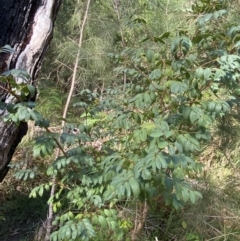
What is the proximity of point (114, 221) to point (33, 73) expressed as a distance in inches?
41.5

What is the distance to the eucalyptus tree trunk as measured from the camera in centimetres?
231

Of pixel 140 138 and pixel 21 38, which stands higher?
pixel 21 38

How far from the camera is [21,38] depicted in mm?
2400

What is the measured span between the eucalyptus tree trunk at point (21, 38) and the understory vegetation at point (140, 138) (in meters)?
0.20

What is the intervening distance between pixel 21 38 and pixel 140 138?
41.0 inches

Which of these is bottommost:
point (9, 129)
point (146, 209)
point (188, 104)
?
point (146, 209)

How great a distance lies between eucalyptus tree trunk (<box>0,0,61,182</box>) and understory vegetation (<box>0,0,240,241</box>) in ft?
0.65

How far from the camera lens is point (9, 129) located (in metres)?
2.44

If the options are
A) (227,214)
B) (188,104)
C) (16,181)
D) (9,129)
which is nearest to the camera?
(188,104)

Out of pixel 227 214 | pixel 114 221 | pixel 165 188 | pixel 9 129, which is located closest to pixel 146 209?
pixel 114 221

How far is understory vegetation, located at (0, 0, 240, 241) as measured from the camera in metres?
1.81

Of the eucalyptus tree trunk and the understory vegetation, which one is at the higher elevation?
the eucalyptus tree trunk

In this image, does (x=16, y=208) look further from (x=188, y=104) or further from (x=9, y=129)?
(x=188, y=104)

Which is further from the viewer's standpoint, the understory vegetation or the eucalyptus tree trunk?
the eucalyptus tree trunk
